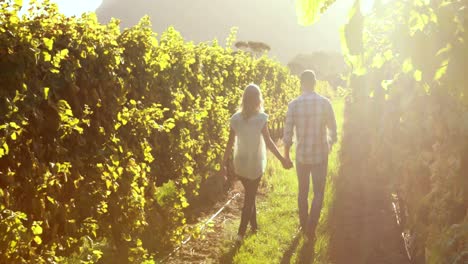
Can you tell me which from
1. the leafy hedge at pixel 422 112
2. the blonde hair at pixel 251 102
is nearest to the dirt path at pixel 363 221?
the leafy hedge at pixel 422 112

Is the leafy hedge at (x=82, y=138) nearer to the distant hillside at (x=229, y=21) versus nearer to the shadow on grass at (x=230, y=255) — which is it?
the shadow on grass at (x=230, y=255)

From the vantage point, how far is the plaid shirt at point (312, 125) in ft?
23.0

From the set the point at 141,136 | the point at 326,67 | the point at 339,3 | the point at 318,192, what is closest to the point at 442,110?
the point at 318,192

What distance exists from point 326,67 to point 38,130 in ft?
332

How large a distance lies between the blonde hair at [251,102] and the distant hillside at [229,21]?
147 metres

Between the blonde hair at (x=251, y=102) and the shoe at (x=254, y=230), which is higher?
the blonde hair at (x=251, y=102)

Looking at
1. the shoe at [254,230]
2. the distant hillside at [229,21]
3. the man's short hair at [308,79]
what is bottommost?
the shoe at [254,230]

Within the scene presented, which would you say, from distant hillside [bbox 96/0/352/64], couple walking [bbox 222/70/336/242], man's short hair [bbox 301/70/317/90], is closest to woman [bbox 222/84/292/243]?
couple walking [bbox 222/70/336/242]

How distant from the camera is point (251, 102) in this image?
677cm

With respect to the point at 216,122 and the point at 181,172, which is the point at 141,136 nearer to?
the point at 181,172

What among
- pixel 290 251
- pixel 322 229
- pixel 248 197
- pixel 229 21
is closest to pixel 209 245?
pixel 248 197

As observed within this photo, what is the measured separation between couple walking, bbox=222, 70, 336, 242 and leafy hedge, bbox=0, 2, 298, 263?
0.88 m

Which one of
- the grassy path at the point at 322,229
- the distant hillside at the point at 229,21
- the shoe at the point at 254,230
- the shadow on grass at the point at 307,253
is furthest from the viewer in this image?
the distant hillside at the point at 229,21

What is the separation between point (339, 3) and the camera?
198 centimetres
